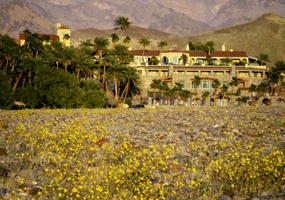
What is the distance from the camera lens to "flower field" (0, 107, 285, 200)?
7426 mm

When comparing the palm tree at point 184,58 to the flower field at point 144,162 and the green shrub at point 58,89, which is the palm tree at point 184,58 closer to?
the green shrub at point 58,89

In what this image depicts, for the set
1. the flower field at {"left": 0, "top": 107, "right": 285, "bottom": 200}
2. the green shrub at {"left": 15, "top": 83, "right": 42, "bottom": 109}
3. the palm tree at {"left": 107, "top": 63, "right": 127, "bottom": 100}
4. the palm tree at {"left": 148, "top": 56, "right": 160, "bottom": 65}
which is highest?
the palm tree at {"left": 148, "top": 56, "right": 160, "bottom": 65}

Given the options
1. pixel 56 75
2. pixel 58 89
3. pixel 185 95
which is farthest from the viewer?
pixel 185 95

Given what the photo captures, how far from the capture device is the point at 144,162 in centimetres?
909

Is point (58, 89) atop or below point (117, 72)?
below

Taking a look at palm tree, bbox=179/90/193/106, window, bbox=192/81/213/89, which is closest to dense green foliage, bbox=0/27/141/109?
→ palm tree, bbox=179/90/193/106

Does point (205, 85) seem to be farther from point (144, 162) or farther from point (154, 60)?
point (144, 162)

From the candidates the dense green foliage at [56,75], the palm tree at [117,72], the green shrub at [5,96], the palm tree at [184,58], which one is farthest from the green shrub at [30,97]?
the palm tree at [184,58]

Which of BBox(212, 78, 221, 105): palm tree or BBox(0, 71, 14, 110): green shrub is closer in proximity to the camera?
BBox(0, 71, 14, 110): green shrub

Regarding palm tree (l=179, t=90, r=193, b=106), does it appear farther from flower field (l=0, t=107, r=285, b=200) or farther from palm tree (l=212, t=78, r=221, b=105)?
flower field (l=0, t=107, r=285, b=200)

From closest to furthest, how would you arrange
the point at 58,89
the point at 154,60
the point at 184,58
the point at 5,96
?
the point at 5,96, the point at 58,89, the point at 184,58, the point at 154,60

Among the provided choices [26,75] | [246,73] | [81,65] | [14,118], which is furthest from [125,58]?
[14,118]

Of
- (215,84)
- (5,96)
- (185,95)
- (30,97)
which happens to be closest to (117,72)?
(185,95)

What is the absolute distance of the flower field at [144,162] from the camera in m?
7.43
